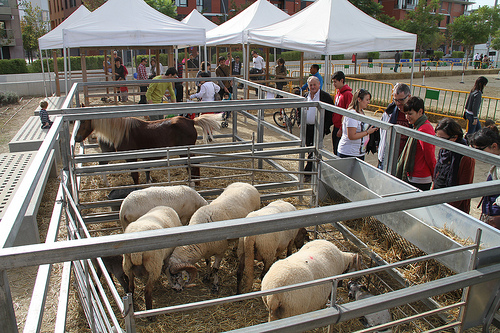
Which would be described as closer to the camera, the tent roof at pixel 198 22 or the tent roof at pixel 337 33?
the tent roof at pixel 337 33

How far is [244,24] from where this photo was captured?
1416cm

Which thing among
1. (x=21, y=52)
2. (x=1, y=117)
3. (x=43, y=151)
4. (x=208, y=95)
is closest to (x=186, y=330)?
(x=43, y=151)

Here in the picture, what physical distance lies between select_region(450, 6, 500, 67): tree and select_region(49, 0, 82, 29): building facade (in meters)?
44.4

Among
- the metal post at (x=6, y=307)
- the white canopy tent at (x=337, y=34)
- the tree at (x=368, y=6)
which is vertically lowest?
the metal post at (x=6, y=307)

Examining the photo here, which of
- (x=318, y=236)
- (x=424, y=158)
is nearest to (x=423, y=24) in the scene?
(x=424, y=158)

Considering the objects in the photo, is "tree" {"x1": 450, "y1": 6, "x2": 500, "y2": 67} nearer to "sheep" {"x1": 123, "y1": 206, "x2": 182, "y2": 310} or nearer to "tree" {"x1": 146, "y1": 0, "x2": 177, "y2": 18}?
"tree" {"x1": 146, "y1": 0, "x2": 177, "y2": 18}

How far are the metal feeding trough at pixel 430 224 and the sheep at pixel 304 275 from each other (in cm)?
54

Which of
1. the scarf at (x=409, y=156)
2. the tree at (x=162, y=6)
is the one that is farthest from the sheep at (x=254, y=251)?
the tree at (x=162, y=6)

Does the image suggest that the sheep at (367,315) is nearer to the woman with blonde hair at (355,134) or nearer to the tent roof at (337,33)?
the woman with blonde hair at (355,134)

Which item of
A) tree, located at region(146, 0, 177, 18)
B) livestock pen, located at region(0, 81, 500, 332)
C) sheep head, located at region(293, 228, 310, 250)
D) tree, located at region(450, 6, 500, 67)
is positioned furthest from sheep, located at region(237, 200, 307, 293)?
tree, located at region(450, 6, 500, 67)

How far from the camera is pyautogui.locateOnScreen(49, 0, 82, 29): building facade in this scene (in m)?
49.2

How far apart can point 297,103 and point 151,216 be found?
2.14m

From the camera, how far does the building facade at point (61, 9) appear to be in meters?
49.2

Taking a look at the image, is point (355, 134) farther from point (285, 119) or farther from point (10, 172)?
point (285, 119)
